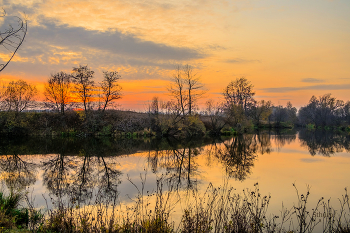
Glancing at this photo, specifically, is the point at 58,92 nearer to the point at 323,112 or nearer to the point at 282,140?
the point at 282,140

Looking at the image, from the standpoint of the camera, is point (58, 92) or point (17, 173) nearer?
point (17, 173)

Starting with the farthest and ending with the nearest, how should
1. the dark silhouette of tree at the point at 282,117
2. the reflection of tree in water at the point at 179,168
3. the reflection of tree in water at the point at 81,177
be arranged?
the dark silhouette of tree at the point at 282,117 → the reflection of tree in water at the point at 179,168 → the reflection of tree in water at the point at 81,177

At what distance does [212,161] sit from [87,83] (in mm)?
28650

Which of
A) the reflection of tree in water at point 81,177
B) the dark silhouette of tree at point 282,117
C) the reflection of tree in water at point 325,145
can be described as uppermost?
the dark silhouette of tree at point 282,117

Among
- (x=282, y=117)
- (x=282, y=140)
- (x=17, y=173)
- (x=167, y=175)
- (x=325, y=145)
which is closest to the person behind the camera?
(x=167, y=175)

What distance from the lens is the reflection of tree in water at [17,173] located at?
10.5m

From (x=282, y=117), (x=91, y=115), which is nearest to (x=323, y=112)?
(x=282, y=117)

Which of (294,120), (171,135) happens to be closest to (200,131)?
(171,135)

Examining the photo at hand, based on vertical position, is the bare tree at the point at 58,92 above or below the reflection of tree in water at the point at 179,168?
above

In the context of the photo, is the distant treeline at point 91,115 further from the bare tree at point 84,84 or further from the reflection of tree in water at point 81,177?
the reflection of tree in water at point 81,177

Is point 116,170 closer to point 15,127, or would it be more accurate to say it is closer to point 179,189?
point 179,189

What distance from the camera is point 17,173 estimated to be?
41.7 ft

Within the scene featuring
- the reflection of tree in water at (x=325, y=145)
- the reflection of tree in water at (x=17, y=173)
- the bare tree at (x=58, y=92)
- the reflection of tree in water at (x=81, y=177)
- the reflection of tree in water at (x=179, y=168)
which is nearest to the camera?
the reflection of tree in water at (x=81, y=177)

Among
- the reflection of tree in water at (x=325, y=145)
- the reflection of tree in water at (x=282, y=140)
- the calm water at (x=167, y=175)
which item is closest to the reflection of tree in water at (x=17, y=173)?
the calm water at (x=167, y=175)
